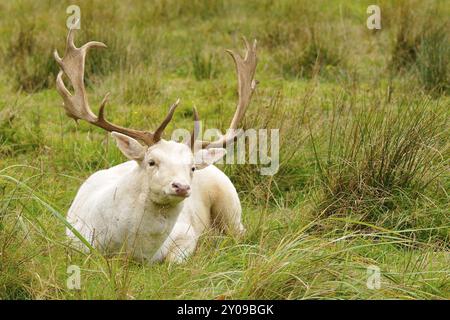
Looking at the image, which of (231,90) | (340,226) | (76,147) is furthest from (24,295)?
(231,90)

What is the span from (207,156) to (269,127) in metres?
1.37

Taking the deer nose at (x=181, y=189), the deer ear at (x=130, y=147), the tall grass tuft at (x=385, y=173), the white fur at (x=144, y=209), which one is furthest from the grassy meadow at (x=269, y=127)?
the deer ear at (x=130, y=147)

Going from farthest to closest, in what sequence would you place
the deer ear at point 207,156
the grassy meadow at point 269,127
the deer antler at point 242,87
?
the deer antler at point 242,87 < the deer ear at point 207,156 < the grassy meadow at point 269,127

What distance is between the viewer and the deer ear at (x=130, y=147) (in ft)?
18.0

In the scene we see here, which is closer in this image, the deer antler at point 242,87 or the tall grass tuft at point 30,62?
the deer antler at point 242,87

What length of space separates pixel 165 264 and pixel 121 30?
513 cm

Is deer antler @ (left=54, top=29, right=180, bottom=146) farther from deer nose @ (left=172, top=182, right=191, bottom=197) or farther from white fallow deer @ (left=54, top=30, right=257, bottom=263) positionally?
deer nose @ (left=172, top=182, right=191, bottom=197)

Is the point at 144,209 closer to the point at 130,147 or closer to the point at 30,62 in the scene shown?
the point at 130,147

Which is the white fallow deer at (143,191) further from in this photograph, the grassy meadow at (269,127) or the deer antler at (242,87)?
the grassy meadow at (269,127)

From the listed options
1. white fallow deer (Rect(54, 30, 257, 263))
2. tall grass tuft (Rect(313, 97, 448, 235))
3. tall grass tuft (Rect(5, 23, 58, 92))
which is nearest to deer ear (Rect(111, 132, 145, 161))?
white fallow deer (Rect(54, 30, 257, 263))

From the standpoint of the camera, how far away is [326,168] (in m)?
6.28

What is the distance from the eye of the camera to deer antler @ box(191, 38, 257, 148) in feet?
19.5

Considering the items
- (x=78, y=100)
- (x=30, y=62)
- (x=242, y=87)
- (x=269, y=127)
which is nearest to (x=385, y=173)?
(x=242, y=87)
